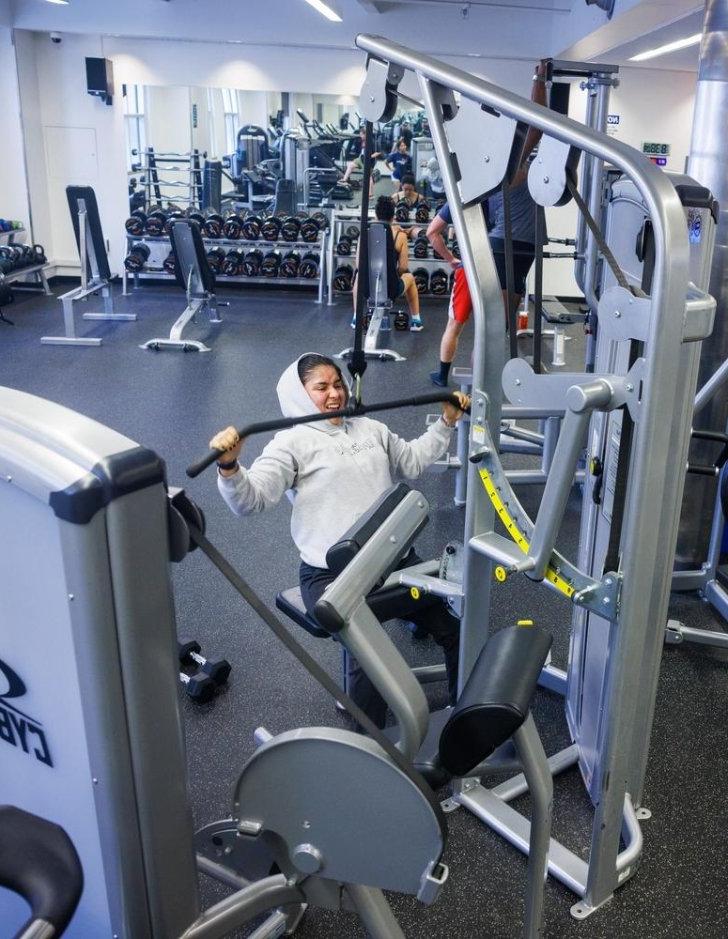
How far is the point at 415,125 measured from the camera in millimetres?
9336

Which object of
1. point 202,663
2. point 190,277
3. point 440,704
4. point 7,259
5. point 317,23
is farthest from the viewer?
point 317,23

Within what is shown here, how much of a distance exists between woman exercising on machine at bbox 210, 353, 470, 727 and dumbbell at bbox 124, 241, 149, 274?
7.03 meters

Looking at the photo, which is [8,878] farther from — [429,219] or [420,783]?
[429,219]

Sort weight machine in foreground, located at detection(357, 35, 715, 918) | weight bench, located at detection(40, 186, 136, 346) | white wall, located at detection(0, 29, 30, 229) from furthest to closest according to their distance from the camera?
white wall, located at detection(0, 29, 30, 229), weight bench, located at detection(40, 186, 136, 346), weight machine in foreground, located at detection(357, 35, 715, 918)

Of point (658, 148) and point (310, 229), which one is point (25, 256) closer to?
point (310, 229)

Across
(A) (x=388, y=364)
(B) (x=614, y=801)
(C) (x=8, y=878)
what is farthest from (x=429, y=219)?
(C) (x=8, y=878)

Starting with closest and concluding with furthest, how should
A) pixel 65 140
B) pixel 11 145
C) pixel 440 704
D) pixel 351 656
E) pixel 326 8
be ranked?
1. pixel 351 656
2. pixel 440 704
3. pixel 326 8
4. pixel 11 145
5. pixel 65 140

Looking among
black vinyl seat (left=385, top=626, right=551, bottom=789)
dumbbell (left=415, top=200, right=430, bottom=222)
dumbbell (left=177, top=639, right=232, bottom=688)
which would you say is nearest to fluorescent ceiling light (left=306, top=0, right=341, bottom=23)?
dumbbell (left=415, top=200, right=430, bottom=222)

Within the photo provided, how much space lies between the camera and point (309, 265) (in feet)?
30.4

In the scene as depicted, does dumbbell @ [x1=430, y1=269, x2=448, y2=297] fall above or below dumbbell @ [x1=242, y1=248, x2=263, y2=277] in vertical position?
below

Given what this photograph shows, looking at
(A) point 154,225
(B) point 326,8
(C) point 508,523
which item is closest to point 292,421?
(C) point 508,523

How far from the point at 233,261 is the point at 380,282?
113 inches

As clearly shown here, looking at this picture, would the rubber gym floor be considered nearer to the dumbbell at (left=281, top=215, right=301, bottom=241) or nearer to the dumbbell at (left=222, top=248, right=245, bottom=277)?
the dumbbell at (left=222, top=248, right=245, bottom=277)

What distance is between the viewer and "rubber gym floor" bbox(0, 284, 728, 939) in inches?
72.7
